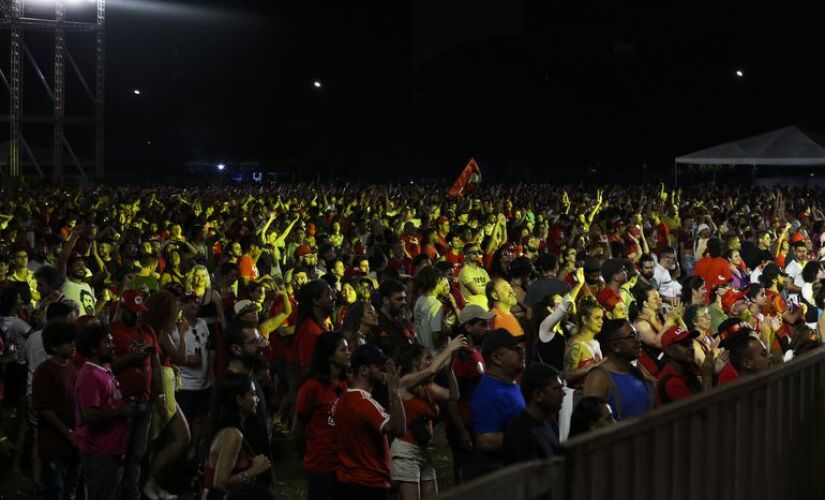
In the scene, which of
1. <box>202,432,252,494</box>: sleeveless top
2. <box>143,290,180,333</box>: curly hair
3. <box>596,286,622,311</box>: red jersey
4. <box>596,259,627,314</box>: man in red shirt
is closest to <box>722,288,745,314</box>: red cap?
<box>596,259,627,314</box>: man in red shirt

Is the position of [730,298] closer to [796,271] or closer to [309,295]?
[796,271]

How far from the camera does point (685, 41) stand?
6175cm

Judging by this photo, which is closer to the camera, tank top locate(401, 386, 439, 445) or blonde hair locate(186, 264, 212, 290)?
tank top locate(401, 386, 439, 445)

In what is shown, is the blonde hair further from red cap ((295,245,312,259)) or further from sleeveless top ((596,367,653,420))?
sleeveless top ((596,367,653,420))

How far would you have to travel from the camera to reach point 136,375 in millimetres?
7426

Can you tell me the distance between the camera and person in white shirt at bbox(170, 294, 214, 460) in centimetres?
891

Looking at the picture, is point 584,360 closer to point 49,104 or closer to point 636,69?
point 636,69

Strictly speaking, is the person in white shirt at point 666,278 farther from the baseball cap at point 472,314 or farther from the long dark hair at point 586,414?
the long dark hair at point 586,414

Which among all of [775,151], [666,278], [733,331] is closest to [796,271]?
[666,278]

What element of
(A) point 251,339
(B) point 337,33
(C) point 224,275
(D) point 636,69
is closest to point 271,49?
(B) point 337,33

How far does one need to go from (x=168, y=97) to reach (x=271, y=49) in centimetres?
722

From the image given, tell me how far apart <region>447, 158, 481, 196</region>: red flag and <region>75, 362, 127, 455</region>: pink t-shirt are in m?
23.1

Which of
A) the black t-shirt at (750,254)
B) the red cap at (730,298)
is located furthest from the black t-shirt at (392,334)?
the black t-shirt at (750,254)

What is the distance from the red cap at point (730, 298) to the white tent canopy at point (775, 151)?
2049 centimetres
